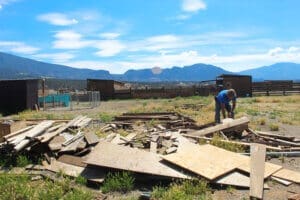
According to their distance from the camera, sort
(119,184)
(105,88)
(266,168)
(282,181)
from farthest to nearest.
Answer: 1. (105,88)
2. (266,168)
3. (282,181)
4. (119,184)

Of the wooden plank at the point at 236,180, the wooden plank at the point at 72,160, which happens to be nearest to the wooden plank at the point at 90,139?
the wooden plank at the point at 72,160

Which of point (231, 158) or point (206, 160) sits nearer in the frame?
point (206, 160)

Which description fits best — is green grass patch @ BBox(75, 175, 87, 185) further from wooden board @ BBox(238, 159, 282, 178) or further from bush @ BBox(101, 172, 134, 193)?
wooden board @ BBox(238, 159, 282, 178)

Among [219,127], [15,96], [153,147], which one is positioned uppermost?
[15,96]

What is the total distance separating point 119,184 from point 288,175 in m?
3.24

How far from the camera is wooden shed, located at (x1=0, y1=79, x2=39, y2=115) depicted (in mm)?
30609

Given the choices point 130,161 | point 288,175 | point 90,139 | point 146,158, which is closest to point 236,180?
point 288,175

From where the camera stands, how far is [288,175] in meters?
8.67

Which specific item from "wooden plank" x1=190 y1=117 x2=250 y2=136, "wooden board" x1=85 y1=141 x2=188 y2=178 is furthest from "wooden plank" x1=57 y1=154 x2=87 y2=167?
"wooden plank" x1=190 y1=117 x2=250 y2=136

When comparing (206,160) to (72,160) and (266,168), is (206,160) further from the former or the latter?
(72,160)

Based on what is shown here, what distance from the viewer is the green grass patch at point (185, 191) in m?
7.33

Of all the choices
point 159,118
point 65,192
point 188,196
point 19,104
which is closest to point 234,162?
point 188,196

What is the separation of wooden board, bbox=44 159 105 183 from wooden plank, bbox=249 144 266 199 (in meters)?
2.70

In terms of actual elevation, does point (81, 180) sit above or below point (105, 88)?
below
